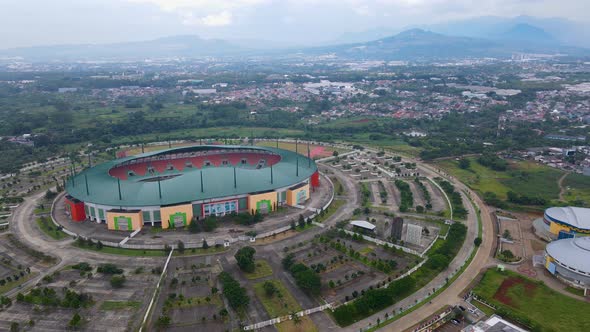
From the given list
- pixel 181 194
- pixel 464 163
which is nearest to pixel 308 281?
pixel 181 194

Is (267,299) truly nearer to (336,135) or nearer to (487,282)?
(487,282)

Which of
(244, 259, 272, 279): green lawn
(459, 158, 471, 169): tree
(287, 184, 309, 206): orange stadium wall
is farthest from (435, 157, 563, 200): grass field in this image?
(244, 259, 272, 279): green lawn

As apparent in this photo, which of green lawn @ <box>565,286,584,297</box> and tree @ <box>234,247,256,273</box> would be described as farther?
tree @ <box>234,247,256,273</box>

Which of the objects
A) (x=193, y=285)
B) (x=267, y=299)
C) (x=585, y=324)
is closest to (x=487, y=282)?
(x=585, y=324)

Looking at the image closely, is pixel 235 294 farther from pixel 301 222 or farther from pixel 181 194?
pixel 181 194

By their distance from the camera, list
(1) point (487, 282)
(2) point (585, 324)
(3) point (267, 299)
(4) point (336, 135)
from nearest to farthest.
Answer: (2) point (585, 324) < (3) point (267, 299) < (1) point (487, 282) < (4) point (336, 135)

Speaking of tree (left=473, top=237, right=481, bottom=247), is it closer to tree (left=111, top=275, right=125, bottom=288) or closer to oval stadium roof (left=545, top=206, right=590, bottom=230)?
oval stadium roof (left=545, top=206, right=590, bottom=230)
